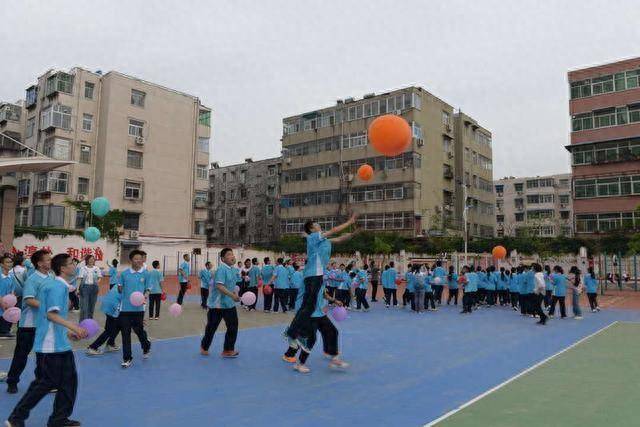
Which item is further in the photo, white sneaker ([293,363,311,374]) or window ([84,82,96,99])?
window ([84,82,96,99])

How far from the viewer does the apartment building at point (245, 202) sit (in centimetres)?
5800

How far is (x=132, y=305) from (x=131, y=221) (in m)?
32.7

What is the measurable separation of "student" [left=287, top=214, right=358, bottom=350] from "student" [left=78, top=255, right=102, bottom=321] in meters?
5.46

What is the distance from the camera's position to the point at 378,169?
148 feet

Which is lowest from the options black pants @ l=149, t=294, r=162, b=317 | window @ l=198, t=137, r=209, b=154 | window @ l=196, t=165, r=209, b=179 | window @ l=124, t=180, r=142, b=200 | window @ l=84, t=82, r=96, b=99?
black pants @ l=149, t=294, r=162, b=317

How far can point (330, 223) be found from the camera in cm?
4806

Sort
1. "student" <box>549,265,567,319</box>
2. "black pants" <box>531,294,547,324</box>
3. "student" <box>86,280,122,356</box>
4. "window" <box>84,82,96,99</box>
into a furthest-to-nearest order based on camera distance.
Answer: "window" <box>84,82,96,99</box> → "student" <box>549,265,567,319</box> → "black pants" <box>531,294,547,324</box> → "student" <box>86,280,122,356</box>

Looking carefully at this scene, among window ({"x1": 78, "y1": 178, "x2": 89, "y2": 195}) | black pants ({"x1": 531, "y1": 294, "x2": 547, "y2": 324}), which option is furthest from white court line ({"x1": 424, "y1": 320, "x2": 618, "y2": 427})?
window ({"x1": 78, "y1": 178, "x2": 89, "y2": 195})

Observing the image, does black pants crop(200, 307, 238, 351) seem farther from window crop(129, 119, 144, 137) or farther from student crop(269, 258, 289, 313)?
window crop(129, 119, 144, 137)

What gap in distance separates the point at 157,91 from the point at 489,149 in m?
35.5

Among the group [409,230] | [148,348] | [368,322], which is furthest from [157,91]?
[148,348]

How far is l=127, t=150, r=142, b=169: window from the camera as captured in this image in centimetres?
3850

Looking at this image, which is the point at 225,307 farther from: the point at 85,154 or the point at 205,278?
the point at 85,154

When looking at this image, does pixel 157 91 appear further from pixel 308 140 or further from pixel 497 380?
pixel 497 380
